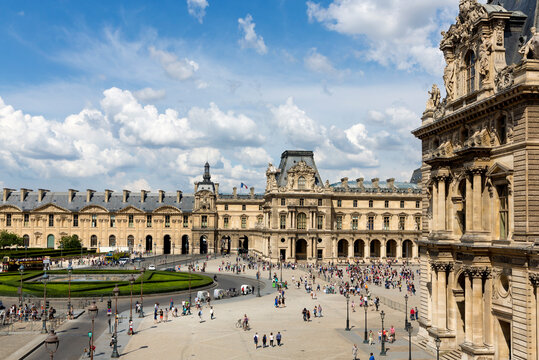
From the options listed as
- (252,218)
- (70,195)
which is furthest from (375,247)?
(70,195)

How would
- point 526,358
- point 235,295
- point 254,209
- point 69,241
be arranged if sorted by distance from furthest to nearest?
point 254,209 → point 69,241 → point 235,295 → point 526,358

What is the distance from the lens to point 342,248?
112 meters

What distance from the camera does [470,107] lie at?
31.4 metres

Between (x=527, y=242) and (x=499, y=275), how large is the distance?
10.3 feet

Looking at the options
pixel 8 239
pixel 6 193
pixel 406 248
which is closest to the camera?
pixel 406 248

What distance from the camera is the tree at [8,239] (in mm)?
112812

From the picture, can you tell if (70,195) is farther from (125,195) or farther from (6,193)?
(6,193)

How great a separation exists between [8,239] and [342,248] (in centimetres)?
7132

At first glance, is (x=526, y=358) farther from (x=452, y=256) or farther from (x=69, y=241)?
(x=69, y=241)

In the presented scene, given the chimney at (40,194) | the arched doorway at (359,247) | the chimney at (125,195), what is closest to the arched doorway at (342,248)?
the arched doorway at (359,247)

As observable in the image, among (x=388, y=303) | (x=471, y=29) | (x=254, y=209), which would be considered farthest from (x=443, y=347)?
(x=254, y=209)

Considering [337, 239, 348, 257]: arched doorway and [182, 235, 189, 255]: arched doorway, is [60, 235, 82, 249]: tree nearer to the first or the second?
[182, 235, 189, 255]: arched doorway

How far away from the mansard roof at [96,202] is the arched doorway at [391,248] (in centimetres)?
4744

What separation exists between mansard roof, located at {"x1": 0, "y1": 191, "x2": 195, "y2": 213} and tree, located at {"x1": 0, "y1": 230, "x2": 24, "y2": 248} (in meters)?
11.6
